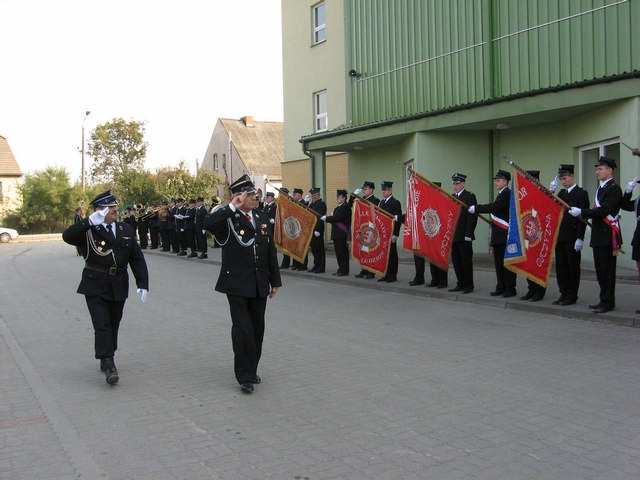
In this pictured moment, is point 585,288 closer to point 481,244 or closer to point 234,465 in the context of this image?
point 481,244

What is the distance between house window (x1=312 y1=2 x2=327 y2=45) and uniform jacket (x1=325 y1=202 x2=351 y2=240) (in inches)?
470

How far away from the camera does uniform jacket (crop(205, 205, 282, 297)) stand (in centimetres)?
596

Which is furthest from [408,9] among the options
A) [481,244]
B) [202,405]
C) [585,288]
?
[202,405]

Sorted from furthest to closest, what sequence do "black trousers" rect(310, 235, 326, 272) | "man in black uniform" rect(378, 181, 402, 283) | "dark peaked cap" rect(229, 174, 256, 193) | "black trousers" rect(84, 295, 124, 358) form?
"black trousers" rect(310, 235, 326, 272)
"man in black uniform" rect(378, 181, 402, 283)
"black trousers" rect(84, 295, 124, 358)
"dark peaked cap" rect(229, 174, 256, 193)

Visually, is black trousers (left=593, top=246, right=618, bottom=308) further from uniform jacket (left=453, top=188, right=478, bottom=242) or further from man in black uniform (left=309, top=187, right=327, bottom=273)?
man in black uniform (left=309, top=187, right=327, bottom=273)

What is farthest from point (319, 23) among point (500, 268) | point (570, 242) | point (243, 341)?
point (243, 341)

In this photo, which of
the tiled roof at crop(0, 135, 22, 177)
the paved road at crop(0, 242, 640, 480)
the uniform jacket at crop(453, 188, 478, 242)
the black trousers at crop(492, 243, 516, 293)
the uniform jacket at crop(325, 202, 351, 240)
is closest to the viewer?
the paved road at crop(0, 242, 640, 480)

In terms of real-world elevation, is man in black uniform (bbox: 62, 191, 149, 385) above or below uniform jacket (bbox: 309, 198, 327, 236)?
below

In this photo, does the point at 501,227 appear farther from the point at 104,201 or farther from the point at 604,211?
the point at 104,201

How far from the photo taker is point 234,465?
422 cm

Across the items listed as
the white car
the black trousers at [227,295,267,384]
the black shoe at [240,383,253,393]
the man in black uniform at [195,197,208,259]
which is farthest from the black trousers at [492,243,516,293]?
the white car

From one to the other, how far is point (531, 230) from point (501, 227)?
0.95 meters

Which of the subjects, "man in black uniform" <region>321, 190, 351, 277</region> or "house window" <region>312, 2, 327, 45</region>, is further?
"house window" <region>312, 2, 327, 45</region>

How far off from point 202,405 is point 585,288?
26.1 ft
